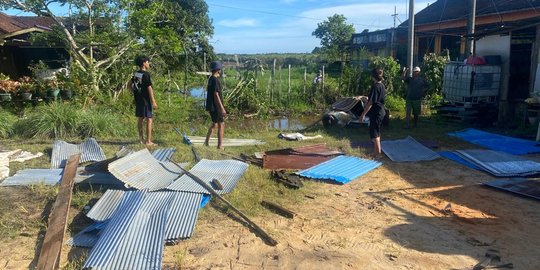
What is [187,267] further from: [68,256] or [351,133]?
[351,133]

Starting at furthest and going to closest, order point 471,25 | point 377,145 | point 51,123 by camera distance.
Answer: point 471,25 < point 51,123 < point 377,145

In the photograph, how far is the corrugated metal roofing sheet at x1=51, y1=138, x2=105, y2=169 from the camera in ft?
21.1

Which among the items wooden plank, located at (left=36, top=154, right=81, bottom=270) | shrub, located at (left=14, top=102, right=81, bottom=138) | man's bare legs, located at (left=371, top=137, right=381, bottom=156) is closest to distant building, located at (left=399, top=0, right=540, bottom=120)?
man's bare legs, located at (left=371, top=137, right=381, bottom=156)

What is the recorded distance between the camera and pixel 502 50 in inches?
457

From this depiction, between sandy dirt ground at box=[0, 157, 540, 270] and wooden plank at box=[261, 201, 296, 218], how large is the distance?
3.4 inches

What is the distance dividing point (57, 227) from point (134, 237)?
2.86 feet

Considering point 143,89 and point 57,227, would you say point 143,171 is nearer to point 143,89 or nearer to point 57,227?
point 57,227

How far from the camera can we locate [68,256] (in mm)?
3676

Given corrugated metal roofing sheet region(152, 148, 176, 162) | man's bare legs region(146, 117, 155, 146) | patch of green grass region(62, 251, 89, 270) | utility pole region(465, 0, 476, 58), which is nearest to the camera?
patch of green grass region(62, 251, 89, 270)

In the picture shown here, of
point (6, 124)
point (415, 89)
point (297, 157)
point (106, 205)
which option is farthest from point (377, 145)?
point (6, 124)

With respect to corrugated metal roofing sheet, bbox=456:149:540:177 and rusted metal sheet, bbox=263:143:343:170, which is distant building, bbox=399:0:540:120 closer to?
corrugated metal roofing sheet, bbox=456:149:540:177

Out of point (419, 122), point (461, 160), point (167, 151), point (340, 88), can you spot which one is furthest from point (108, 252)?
point (340, 88)

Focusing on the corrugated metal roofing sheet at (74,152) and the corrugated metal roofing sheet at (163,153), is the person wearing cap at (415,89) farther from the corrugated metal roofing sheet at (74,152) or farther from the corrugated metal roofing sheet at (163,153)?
the corrugated metal roofing sheet at (74,152)

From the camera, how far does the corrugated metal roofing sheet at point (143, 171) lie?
16.6 ft
